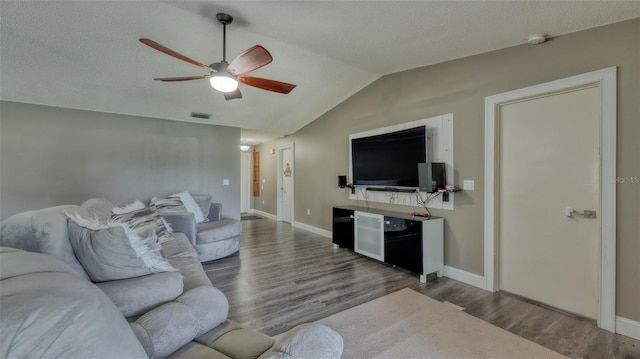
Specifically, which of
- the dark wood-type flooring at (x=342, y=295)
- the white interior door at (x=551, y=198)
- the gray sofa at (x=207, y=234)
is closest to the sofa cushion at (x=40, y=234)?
the dark wood-type flooring at (x=342, y=295)

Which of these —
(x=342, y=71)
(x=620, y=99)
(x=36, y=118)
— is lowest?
(x=620, y=99)

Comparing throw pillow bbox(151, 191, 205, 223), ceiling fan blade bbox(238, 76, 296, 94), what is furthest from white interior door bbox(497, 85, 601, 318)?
throw pillow bbox(151, 191, 205, 223)

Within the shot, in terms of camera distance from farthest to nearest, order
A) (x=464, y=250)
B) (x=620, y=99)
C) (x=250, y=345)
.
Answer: (x=464, y=250) < (x=620, y=99) < (x=250, y=345)

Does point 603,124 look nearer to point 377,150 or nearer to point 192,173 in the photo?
point 377,150

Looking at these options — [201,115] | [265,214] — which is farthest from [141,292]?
[265,214]

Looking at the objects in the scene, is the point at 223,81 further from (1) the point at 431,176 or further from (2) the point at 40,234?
(1) the point at 431,176

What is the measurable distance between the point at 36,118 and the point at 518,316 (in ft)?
22.8

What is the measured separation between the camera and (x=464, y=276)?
3225 mm

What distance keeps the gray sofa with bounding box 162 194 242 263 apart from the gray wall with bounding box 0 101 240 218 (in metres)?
1.26

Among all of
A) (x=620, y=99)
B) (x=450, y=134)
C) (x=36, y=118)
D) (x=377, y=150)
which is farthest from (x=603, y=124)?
(x=36, y=118)

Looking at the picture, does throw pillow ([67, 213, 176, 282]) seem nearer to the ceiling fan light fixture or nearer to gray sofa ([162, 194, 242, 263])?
the ceiling fan light fixture

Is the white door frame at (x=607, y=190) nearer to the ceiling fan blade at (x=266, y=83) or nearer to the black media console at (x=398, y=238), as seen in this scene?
the black media console at (x=398, y=238)

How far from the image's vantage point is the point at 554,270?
8.62 feet

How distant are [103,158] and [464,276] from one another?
234 inches
